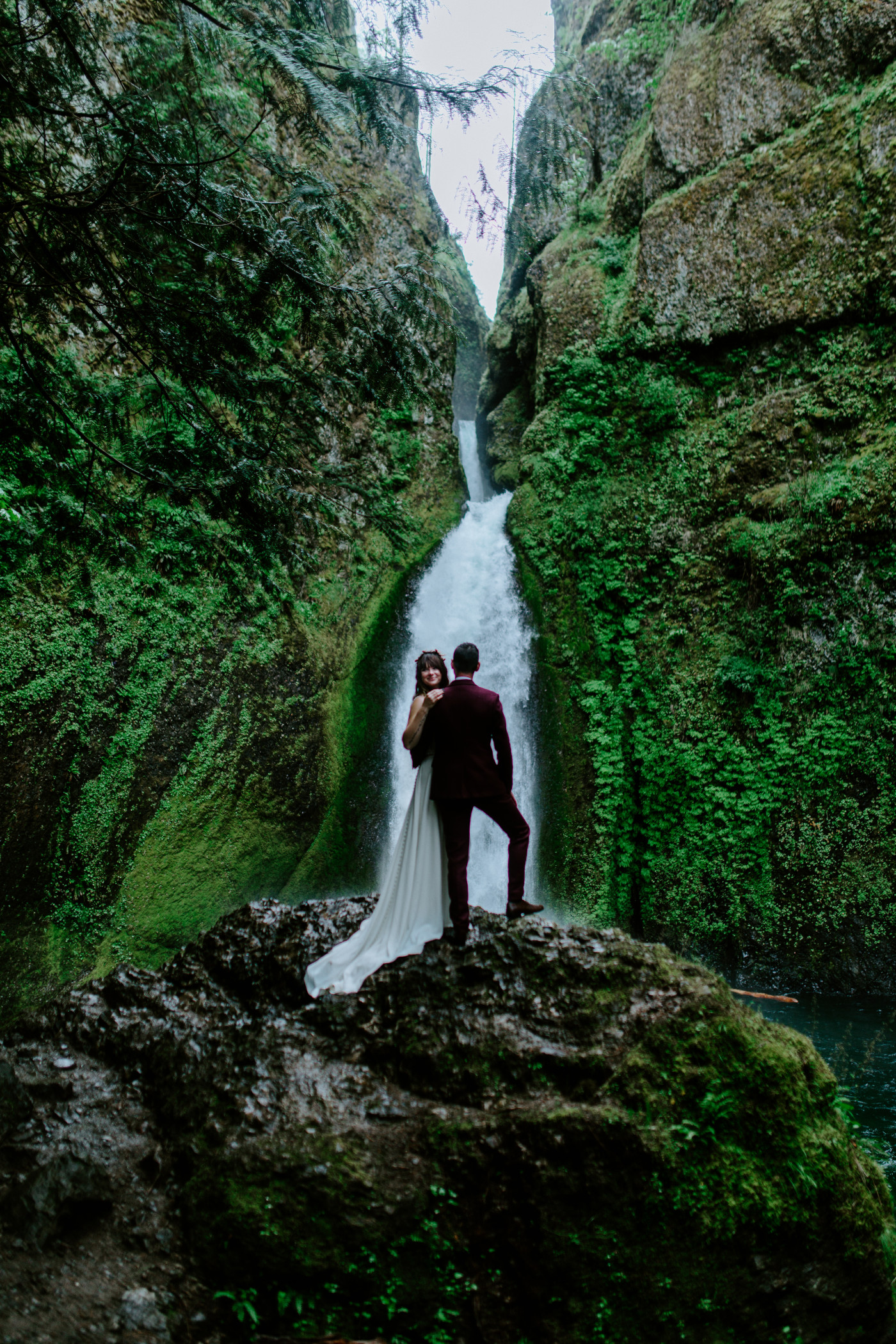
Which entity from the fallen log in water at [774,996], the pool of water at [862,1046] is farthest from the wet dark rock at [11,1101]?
the fallen log in water at [774,996]

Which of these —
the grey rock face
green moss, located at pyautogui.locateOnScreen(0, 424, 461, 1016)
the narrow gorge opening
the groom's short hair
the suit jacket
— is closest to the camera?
the grey rock face

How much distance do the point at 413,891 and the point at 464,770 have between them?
0.75 metres

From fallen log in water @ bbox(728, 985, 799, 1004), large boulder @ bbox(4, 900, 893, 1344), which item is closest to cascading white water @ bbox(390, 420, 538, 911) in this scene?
fallen log in water @ bbox(728, 985, 799, 1004)

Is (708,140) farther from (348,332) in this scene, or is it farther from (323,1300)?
(323,1300)

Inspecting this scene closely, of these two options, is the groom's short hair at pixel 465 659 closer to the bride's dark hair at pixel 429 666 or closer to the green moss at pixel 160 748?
the bride's dark hair at pixel 429 666

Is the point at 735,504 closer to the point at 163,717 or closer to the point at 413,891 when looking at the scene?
the point at 413,891

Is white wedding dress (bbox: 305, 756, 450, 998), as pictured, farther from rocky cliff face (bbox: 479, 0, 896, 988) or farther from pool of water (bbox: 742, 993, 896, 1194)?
rocky cliff face (bbox: 479, 0, 896, 988)

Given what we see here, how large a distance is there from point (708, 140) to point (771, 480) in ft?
18.8

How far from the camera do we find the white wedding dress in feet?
12.0

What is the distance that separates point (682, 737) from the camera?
8.98 m

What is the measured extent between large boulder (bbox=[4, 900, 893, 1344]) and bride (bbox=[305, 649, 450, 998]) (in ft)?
1.13

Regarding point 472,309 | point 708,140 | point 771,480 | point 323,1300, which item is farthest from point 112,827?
point 472,309

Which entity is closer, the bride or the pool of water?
the bride

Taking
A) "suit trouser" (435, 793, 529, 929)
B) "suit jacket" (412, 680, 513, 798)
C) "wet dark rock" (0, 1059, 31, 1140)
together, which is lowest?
"wet dark rock" (0, 1059, 31, 1140)
